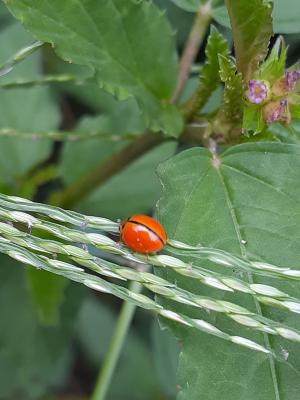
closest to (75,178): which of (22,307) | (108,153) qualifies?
Result: (108,153)

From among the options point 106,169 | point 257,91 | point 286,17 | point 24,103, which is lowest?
point 257,91

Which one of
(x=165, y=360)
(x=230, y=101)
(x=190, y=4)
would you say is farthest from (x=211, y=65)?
(x=165, y=360)

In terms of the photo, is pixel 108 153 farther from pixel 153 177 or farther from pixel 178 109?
pixel 178 109

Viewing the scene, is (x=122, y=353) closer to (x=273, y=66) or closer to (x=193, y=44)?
(x=193, y=44)

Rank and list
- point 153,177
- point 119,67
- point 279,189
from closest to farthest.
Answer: point 279,189 → point 119,67 → point 153,177

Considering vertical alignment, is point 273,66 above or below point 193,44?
below

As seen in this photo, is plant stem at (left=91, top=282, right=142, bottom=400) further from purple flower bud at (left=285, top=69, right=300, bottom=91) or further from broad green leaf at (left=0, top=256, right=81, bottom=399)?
purple flower bud at (left=285, top=69, right=300, bottom=91)
